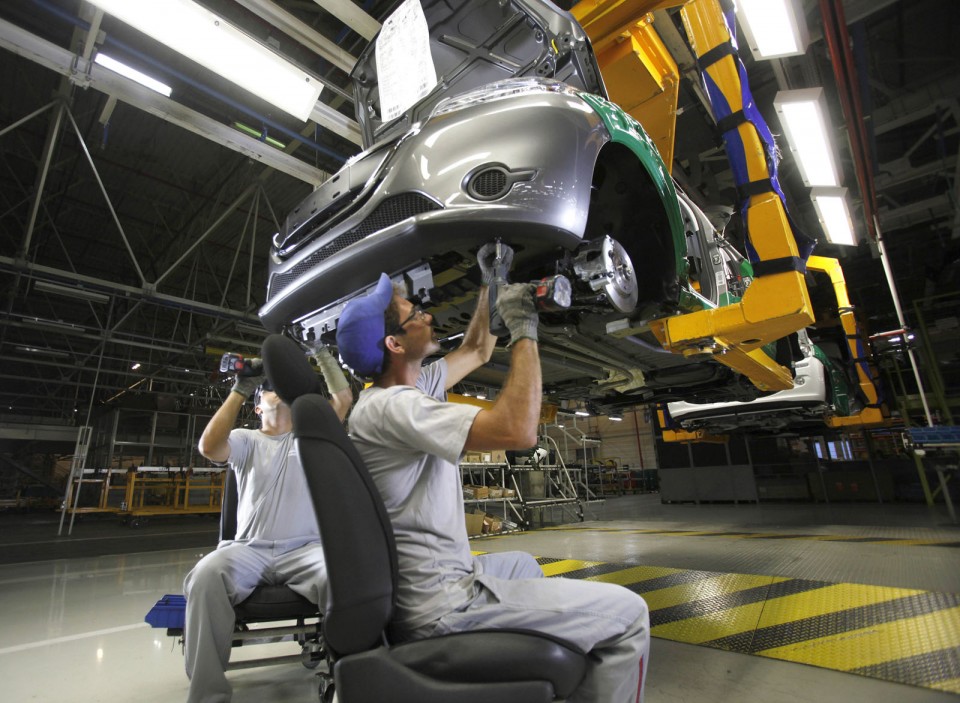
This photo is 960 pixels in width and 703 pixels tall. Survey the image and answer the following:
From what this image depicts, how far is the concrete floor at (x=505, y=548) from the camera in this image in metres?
1.61

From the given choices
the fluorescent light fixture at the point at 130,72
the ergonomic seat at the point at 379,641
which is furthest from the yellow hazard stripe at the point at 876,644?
the fluorescent light fixture at the point at 130,72

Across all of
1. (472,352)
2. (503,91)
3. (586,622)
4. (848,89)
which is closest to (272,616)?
(472,352)

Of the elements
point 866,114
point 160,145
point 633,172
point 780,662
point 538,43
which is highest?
point 160,145

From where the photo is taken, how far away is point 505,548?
4625 millimetres

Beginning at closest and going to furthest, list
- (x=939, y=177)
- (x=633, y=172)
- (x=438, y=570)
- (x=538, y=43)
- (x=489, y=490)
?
(x=438, y=570), (x=633, y=172), (x=538, y=43), (x=489, y=490), (x=939, y=177)

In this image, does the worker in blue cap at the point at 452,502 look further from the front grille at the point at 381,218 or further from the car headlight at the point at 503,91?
the car headlight at the point at 503,91

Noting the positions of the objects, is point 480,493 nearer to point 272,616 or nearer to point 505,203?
point 272,616

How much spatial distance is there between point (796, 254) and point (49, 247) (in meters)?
10.9

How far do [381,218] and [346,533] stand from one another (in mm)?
1009

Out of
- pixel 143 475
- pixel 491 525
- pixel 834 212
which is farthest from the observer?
pixel 143 475

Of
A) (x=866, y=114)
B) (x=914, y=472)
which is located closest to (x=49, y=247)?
(x=866, y=114)

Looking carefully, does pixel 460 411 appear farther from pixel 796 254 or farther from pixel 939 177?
pixel 939 177

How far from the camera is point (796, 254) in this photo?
7.73 ft

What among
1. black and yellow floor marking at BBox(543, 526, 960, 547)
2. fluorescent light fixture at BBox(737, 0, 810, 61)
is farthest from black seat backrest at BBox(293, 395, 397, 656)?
black and yellow floor marking at BBox(543, 526, 960, 547)
